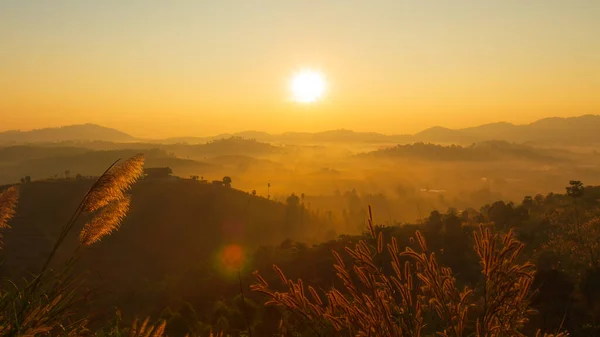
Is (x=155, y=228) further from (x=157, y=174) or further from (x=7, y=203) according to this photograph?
(x=7, y=203)

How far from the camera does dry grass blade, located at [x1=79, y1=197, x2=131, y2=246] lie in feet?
16.4

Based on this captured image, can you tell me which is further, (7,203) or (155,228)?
(155,228)

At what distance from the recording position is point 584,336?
16453 mm

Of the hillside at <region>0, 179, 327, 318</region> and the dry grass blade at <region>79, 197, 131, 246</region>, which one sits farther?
the hillside at <region>0, 179, 327, 318</region>

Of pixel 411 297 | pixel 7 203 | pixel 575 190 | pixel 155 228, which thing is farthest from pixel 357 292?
pixel 155 228

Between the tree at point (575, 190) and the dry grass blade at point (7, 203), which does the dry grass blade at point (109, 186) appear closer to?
the dry grass blade at point (7, 203)

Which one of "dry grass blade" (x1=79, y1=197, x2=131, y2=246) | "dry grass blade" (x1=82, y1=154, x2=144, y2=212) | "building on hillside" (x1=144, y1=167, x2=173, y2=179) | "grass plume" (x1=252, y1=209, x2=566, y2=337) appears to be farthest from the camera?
"building on hillside" (x1=144, y1=167, x2=173, y2=179)

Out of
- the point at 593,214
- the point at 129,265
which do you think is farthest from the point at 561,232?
the point at 129,265

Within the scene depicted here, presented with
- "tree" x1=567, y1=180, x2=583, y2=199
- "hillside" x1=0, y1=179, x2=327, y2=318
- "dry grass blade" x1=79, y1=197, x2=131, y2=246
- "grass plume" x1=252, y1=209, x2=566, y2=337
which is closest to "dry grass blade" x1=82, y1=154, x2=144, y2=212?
"dry grass blade" x1=79, y1=197, x2=131, y2=246

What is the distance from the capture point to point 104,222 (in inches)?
Result: 200

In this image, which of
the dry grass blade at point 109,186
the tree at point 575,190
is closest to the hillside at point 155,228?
the tree at point 575,190

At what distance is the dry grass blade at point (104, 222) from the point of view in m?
5.00

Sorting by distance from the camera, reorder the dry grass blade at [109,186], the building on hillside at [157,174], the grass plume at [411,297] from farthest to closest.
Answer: the building on hillside at [157,174], the dry grass blade at [109,186], the grass plume at [411,297]

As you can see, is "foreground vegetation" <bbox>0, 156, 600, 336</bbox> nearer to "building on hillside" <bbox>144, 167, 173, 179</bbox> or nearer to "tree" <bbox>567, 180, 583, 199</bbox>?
"tree" <bbox>567, 180, 583, 199</bbox>
